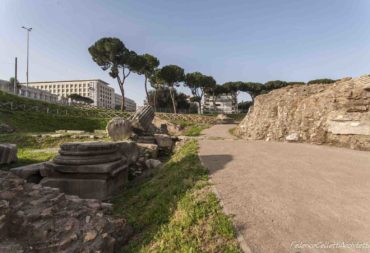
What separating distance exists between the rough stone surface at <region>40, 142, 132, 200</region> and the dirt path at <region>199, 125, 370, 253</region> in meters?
2.34

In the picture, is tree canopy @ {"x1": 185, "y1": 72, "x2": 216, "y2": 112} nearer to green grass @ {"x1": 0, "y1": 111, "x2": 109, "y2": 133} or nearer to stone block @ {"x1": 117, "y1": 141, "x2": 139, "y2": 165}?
green grass @ {"x1": 0, "y1": 111, "x2": 109, "y2": 133}

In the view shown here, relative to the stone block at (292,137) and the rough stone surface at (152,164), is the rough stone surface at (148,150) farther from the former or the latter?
the stone block at (292,137)

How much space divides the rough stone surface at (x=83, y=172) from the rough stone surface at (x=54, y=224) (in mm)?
1428

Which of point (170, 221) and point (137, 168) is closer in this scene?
point (170, 221)

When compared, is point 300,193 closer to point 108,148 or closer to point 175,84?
Answer: point 108,148

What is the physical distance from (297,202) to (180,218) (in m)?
1.64

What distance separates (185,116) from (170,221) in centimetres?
3155

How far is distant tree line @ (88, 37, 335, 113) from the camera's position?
34.7 metres

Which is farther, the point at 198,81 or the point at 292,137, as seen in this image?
the point at 198,81

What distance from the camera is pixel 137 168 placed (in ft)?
24.7

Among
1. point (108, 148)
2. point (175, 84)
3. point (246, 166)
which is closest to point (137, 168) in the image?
point (108, 148)

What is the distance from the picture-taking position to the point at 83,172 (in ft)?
17.5

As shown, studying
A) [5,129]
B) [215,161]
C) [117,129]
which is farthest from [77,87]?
[215,161]

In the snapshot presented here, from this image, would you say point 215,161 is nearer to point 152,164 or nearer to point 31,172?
point 152,164
